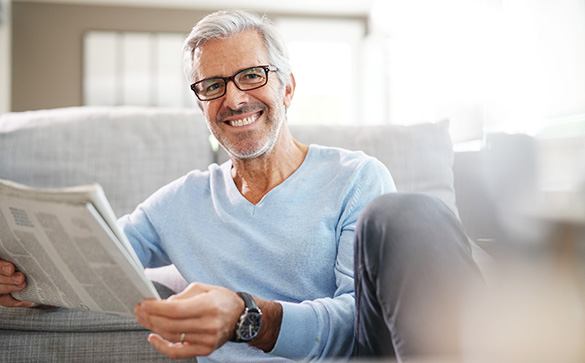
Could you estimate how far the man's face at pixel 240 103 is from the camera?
113 cm

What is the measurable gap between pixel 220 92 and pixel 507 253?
28.5 inches

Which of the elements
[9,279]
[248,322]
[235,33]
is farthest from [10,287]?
[235,33]

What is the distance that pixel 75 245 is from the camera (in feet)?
2.25

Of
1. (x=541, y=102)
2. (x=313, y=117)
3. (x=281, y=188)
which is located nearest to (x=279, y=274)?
(x=281, y=188)

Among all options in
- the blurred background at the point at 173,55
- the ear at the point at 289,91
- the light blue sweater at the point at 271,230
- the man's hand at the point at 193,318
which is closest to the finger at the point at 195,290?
the man's hand at the point at 193,318

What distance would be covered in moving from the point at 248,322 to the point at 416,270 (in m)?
0.25

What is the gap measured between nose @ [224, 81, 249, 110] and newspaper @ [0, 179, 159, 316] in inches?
19.4

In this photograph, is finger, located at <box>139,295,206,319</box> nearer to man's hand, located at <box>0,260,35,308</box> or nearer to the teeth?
man's hand, located at <box>0,260,35,308</box>

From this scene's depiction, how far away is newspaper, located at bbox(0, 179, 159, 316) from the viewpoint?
63 cm

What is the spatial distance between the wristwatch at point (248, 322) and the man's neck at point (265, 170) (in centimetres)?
40

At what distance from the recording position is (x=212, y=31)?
1.13m

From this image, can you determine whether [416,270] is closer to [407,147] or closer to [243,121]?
[243,121]

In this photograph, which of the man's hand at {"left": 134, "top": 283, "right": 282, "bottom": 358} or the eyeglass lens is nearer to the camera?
the man's hand at {"left": 134, "top": 283, "right": 282, "bottom": 358}

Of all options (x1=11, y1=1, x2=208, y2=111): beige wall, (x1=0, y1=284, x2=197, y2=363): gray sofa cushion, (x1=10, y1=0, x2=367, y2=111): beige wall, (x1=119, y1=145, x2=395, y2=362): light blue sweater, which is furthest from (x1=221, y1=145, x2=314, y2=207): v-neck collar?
(x1=10, y1=0, x2=367, y2=111): beige wall
